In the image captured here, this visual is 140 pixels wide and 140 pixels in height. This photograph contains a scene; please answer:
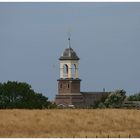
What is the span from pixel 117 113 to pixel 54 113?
2649mm

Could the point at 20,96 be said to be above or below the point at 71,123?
above

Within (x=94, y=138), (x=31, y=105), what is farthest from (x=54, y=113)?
(x=31, y=105)

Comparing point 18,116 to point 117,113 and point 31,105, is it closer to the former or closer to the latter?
point 117,113

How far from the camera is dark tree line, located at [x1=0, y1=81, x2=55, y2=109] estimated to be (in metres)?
62.6

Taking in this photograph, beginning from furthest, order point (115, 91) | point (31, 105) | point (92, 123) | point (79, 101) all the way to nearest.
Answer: point (79, 101) → point (115, 91) → point (31, 105) → point (92, 123)

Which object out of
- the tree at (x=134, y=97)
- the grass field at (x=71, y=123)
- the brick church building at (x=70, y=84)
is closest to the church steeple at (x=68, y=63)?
the brick church building at (x=70, y=84)

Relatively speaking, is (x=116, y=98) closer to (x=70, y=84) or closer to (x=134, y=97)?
(x=134, y=97)

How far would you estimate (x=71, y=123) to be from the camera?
99.6ft

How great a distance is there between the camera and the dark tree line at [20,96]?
62.6 meters

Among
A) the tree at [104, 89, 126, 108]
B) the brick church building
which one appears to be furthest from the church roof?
the tree at [104, 89, 126, 108]

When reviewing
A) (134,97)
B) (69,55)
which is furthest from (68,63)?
(134,97)

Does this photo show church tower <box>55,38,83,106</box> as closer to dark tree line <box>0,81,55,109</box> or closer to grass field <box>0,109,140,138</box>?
dark tree line <box>0,81,55,109</box>

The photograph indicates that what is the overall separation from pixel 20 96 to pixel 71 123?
1467 inches

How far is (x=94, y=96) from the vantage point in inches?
5443
